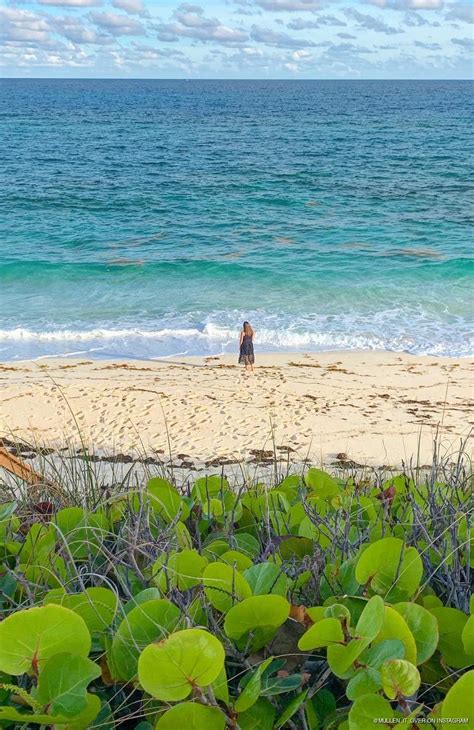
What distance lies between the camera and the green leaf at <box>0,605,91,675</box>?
3.36ft

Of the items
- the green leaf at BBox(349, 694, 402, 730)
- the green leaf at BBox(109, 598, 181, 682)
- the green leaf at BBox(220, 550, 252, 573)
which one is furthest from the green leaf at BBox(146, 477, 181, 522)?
the green leaf at BBox(349, 694, 402, 730)

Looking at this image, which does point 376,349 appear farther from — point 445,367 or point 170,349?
point 170,349

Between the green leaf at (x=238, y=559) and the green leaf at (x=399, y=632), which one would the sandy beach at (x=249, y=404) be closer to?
the green leaf at (x=238, y=559)

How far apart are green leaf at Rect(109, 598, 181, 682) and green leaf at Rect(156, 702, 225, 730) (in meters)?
0.13

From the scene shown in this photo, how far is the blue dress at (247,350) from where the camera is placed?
12.9 meters

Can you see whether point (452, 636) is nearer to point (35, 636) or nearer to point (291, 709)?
point (291, 709)

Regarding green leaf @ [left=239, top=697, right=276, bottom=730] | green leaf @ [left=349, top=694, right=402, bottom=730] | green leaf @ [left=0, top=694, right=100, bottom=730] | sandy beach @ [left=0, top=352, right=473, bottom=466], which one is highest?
green leaf @ [left=349, top=694, right=402, bottom=730]

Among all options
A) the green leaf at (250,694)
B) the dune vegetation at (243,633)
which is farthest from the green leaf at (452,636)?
the green leaf at (250,694)

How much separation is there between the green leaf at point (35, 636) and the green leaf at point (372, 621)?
39 centimetres

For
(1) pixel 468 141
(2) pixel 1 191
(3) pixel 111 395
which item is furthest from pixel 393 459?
(1) pixel 468 141

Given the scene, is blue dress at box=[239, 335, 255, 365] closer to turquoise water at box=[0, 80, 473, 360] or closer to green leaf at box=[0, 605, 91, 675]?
turquoise water at box=[0, 80, 473, 360]

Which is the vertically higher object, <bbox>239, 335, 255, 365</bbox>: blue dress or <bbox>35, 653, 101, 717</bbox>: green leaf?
<bbox>35, 653, 101, 717</bbox>: green leaf

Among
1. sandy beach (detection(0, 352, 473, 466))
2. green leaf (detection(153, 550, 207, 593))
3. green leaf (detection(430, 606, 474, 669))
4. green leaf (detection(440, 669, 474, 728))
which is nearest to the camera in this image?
green leaf (detection(440, 669, 474, 728))

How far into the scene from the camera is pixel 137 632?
3.71 feet
